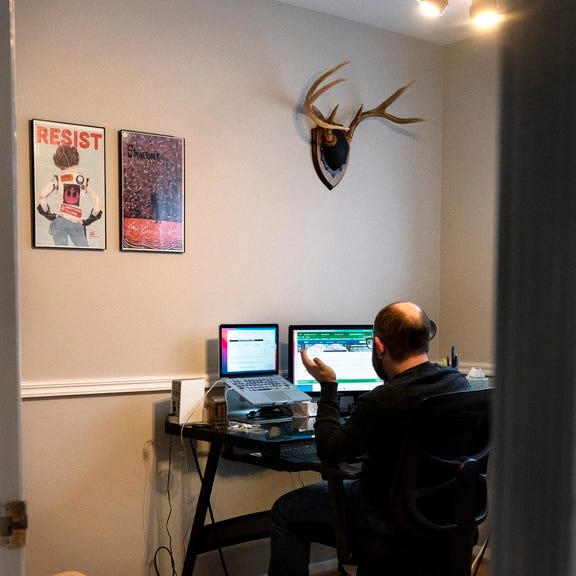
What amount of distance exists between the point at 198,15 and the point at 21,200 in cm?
118

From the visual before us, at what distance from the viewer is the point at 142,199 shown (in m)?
3.09

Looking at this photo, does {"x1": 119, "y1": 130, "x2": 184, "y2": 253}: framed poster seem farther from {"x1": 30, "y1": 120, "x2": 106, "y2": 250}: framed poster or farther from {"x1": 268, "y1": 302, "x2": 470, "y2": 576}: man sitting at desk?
{"x1": 268, "y1": 302, "x2": 470, "y2": 576}: man sitting at desk

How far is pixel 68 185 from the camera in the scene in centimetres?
290

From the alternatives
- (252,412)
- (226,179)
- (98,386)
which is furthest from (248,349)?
(226,179)

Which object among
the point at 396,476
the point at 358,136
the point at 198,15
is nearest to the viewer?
the point at 396,476

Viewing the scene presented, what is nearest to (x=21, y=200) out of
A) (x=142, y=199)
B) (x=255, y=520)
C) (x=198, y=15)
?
(x=142, y=199)

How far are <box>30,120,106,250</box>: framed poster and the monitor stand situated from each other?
3.01 feet

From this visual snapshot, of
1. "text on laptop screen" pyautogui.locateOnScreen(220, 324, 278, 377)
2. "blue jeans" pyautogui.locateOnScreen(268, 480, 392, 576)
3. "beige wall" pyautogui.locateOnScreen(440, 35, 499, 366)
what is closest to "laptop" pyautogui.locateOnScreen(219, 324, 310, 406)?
"text on laptop screen" pyautogui.locateOnScreen(220, 324, 278, 377)

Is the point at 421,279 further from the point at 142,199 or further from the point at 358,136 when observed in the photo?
the point at 142,199

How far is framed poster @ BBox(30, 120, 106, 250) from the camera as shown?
112 inches

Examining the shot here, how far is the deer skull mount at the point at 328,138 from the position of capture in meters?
3.56

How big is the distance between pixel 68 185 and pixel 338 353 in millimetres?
1454

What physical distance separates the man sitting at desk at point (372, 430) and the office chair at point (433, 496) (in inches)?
2.1

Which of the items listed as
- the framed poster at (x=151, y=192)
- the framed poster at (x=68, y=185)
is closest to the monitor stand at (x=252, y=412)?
the framed poster at (x=151, y=192)
